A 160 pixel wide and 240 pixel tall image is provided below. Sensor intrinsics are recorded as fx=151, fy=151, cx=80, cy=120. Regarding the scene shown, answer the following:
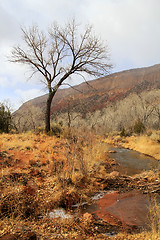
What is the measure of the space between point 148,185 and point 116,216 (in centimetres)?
267

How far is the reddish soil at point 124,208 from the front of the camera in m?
3.71

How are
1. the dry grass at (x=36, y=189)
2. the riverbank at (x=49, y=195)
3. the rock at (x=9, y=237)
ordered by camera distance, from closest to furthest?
the rock at (x=9, y=237) < the riverbank at (x=49, y=195) < the dry grass at (x=36, y=189)

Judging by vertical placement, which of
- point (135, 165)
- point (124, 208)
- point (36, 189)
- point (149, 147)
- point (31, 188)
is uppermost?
point (31, 188)

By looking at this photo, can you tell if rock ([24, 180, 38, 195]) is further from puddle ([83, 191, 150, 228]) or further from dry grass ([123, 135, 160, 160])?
dry grass ([123, 135, 160, 160])

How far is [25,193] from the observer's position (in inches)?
151

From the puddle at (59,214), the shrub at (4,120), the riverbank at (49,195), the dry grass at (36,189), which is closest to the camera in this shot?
the riverbank at (49,195)

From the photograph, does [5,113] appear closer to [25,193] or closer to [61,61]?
[61,61]

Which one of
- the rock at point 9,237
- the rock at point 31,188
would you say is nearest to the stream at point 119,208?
the rock at point 31,188

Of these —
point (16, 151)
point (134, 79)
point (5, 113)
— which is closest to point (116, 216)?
point (16, 151)

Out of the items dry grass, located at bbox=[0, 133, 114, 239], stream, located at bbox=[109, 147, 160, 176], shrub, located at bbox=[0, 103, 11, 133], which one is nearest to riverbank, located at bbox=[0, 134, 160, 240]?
dry grass, located at bbox=[0, 133, 114, 239]

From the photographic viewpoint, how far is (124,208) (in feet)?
14.4

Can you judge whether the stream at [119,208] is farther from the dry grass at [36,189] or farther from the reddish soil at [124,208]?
the dry grass at [36,189]

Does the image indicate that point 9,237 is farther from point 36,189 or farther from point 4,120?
point 4,120

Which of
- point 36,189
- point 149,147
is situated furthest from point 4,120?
point 149,147
